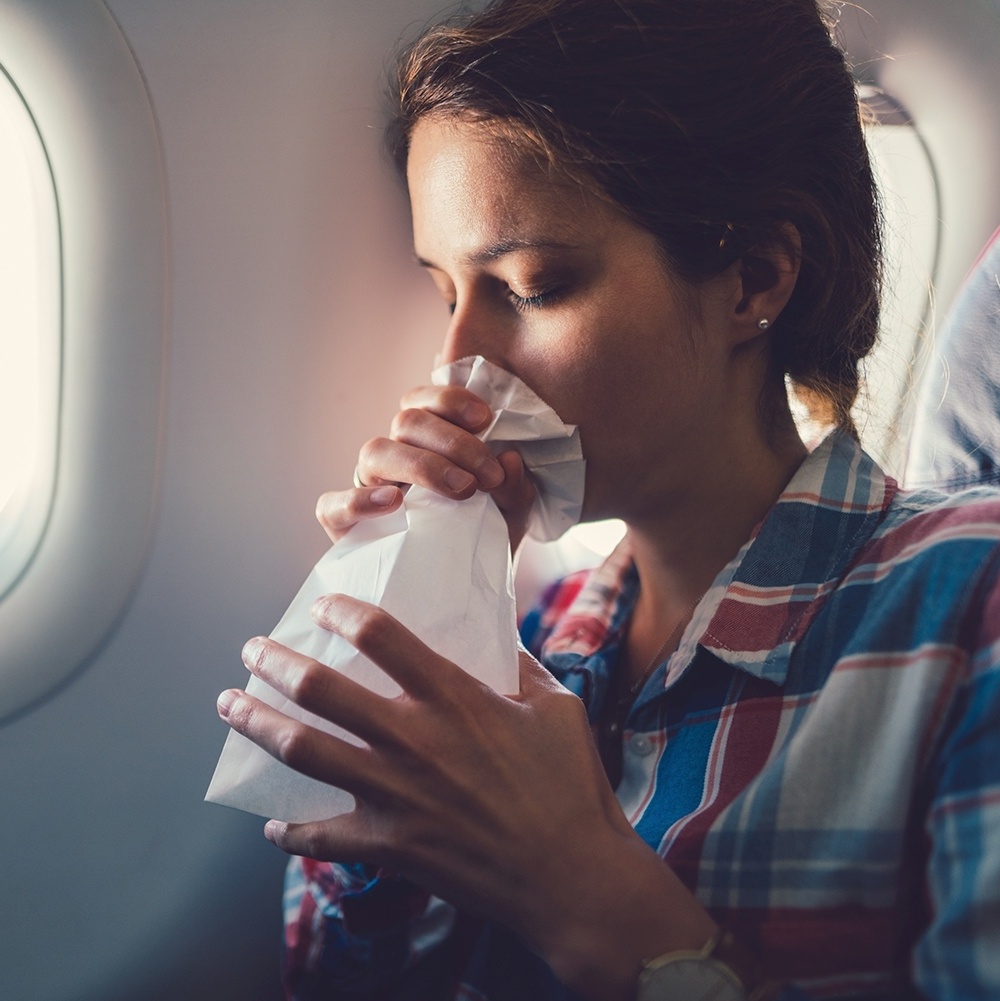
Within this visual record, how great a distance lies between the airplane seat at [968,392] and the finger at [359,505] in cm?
69

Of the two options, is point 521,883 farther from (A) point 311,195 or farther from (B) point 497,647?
(A) point 311,195

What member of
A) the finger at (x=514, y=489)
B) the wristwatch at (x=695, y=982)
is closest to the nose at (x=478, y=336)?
the finger at (x=514, y=489)

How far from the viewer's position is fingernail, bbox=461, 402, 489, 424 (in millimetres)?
898

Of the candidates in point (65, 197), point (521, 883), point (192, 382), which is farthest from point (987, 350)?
point (65, 197)

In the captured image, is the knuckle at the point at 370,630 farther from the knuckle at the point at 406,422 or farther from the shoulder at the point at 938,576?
the shoulder at the point at 938,576

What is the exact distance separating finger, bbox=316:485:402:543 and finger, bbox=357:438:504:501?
0.02m

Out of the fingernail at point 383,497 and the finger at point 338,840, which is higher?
the fingernail at point 383,497

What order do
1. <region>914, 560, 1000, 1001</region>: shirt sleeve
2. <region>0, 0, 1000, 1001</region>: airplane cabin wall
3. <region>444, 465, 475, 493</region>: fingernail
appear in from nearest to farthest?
<region>914, 560, 1000, 1001</region>: shirt sleeve
<region>444, 465, 475, 493</region>: fingernail
<region>0, 0, 1000, 1001</region>: airplane cabin wall

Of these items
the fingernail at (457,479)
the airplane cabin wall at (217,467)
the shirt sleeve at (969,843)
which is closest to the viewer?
the shirt sleeve at (969,843)

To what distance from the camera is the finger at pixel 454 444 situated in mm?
880

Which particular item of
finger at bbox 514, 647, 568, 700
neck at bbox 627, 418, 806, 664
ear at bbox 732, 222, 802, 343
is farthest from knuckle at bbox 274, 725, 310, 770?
ear at bbox 732, 222, 802, 343

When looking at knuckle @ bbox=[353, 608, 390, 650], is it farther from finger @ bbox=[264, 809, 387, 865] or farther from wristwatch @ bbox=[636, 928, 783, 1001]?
wristwatch @ bbox=[636, 928, 783, 1001]

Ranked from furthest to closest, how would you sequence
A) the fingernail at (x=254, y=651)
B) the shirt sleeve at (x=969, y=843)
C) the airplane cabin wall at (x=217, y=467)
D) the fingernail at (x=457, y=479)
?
the airplane cabin wall at (x=217, y=467) → the fingernail at (x=457, y=479) → the fingernail at (x=254, y=651) → the shirt sleeve at (x=969, y=843)

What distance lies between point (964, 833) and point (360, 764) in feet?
1.50
